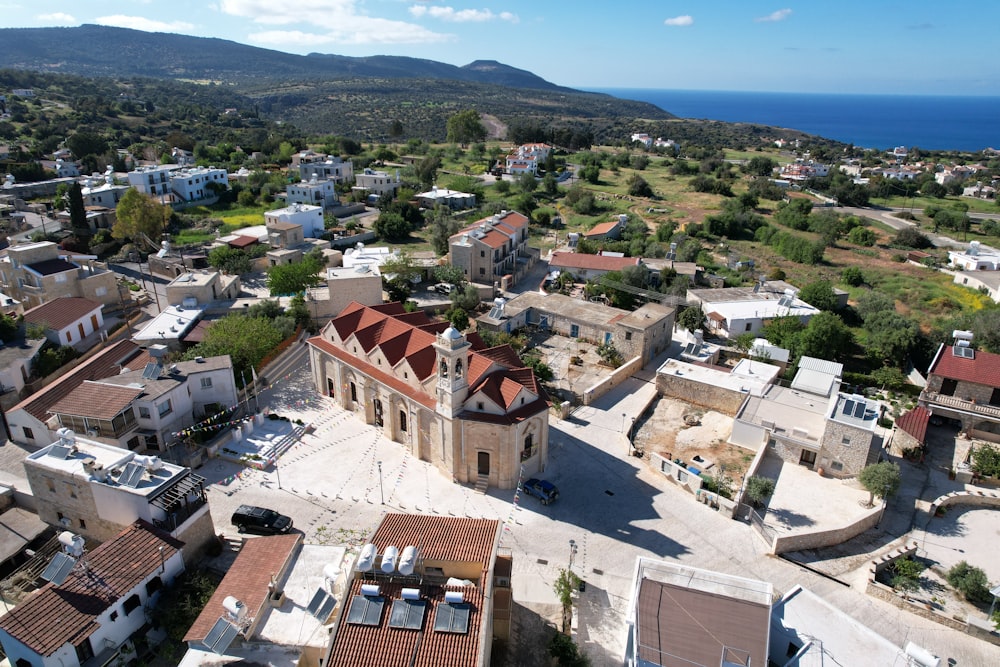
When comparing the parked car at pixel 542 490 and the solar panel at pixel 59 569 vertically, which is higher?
the solar panel at pixel 59 569

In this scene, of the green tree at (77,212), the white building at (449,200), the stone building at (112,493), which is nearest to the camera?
the stone building at (112,493)

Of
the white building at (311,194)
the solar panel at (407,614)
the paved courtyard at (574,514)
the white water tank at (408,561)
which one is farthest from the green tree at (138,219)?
the solar panel at (407,614)

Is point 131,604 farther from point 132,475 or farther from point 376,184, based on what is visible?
point 376,184

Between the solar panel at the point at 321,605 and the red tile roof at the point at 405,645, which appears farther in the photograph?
the solar panel at the point at 321,605

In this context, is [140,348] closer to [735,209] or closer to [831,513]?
[831,513]

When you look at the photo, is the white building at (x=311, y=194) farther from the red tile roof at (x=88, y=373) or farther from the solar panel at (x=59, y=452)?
the solar panel at (x=59, y=452)

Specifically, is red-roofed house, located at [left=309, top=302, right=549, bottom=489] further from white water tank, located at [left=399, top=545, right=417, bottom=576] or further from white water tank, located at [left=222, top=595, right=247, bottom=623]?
white water tank, located at [left=222, top=595, right=247, bottom=623]

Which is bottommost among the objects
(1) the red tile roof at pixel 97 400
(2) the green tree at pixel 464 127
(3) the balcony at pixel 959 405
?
(3) the balcony at pixel 959 405
